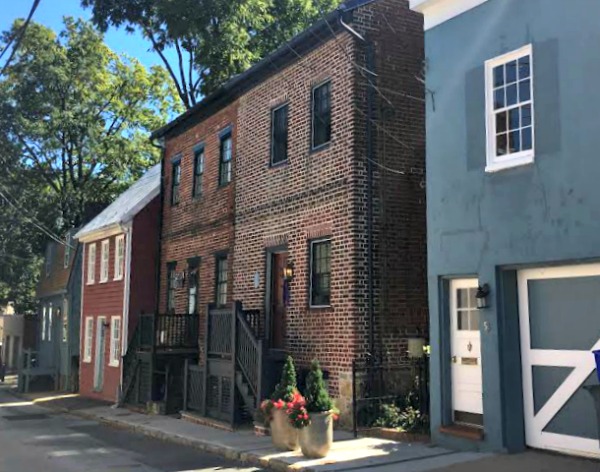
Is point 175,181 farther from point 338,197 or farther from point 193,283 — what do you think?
point 338,197

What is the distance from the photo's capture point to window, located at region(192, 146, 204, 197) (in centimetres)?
1845

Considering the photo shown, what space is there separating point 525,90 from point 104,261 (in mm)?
18020

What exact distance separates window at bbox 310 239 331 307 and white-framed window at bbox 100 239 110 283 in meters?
12.3

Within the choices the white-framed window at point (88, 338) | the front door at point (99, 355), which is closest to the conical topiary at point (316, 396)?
the front door at point (99, 355)

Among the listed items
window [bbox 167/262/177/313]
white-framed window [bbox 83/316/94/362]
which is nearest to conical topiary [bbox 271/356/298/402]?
window [bbox 167/262/177/313]

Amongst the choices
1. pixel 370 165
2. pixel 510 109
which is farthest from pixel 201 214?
pixel 510 109

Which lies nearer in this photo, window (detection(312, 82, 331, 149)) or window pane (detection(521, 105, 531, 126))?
window pane (detection(521, 105, 531, 126))

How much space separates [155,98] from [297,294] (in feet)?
90.2

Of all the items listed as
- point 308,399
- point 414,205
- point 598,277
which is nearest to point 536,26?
point 598,277

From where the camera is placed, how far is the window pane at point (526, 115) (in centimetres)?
851

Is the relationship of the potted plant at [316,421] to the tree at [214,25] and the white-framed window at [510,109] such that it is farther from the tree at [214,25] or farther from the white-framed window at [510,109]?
the tree at [214,25]

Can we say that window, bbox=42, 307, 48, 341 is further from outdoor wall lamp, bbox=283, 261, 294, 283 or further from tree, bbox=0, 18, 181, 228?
outdoor wall lamp, bbox=283, 261, 294, 283

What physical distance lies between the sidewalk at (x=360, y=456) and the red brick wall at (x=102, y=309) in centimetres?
803

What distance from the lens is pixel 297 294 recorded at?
42.4ft
